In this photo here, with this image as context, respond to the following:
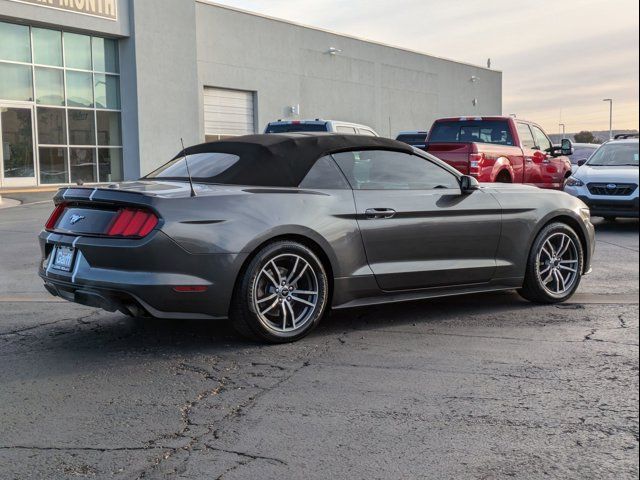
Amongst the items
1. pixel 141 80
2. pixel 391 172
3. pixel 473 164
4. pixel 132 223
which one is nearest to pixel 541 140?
pixel 473 164

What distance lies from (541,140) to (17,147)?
1728 cm

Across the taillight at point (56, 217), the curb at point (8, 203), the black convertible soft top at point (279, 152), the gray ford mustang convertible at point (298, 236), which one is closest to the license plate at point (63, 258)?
the gray ford mustang convertible at point (298, 236)

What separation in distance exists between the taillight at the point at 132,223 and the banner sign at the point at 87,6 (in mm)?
21517

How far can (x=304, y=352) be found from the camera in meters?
5.13

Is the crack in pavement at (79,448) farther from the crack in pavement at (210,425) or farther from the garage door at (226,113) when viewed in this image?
the garage door at (226,113)

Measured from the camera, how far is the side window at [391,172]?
19.3 ft

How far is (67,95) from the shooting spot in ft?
84.4

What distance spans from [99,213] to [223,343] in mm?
1286

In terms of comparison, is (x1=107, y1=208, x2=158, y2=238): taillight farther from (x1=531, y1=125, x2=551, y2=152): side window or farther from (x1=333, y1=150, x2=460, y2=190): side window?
(x1=531, y1=125, x2=551, y2=152): side window

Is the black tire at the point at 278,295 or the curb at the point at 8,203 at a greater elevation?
the curb at the point at 8,203

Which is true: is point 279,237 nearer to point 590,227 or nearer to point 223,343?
point 223,343

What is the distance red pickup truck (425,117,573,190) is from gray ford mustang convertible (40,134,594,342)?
18.9ft

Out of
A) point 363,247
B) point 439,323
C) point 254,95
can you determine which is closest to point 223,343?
point 363,247

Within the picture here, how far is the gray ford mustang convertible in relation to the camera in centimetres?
491
